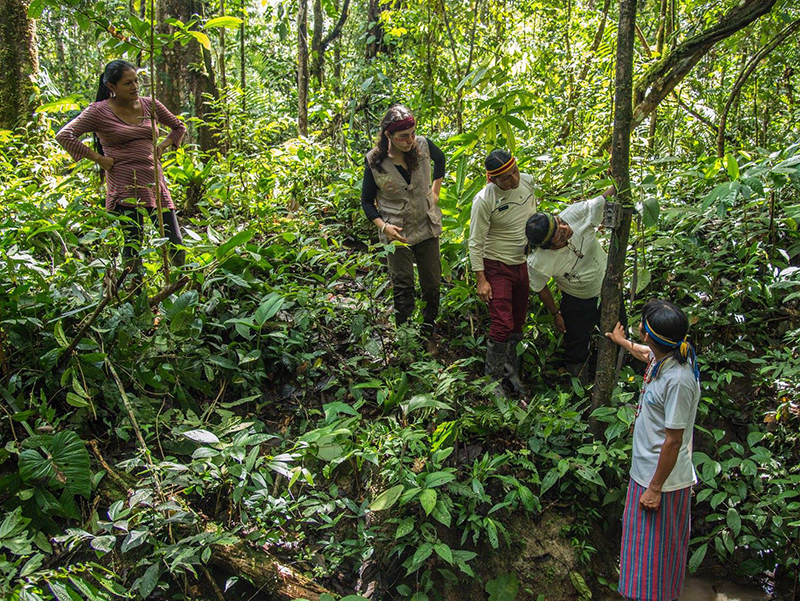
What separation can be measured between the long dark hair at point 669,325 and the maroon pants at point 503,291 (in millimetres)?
1392

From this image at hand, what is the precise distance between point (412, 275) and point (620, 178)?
1660 millimetres

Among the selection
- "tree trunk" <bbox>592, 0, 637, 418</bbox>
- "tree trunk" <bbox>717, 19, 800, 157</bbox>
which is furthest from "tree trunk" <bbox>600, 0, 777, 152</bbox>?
"tree trunk" <bbox>592, 0, 637, 418</bbox>

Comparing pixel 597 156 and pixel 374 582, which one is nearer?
pixel 374 582

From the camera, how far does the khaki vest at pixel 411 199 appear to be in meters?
4.27

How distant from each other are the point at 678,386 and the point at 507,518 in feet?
4.58

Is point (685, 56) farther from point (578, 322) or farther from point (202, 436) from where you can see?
point (202, 436)

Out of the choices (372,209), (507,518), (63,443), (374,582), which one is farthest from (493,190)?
(63,443)

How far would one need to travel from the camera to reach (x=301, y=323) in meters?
4.19

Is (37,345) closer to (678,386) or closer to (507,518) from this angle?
(507,518)

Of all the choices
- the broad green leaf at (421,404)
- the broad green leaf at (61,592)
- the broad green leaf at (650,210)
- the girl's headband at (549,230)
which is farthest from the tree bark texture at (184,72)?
the broad green leaf at (61,592)

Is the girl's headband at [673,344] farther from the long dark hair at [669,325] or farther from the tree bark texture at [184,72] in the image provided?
the tree bark texture at [184,72]

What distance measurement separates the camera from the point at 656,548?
9.90 ft

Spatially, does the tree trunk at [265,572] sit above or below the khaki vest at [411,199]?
below

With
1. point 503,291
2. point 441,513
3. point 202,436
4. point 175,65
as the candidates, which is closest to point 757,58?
point 503,291
